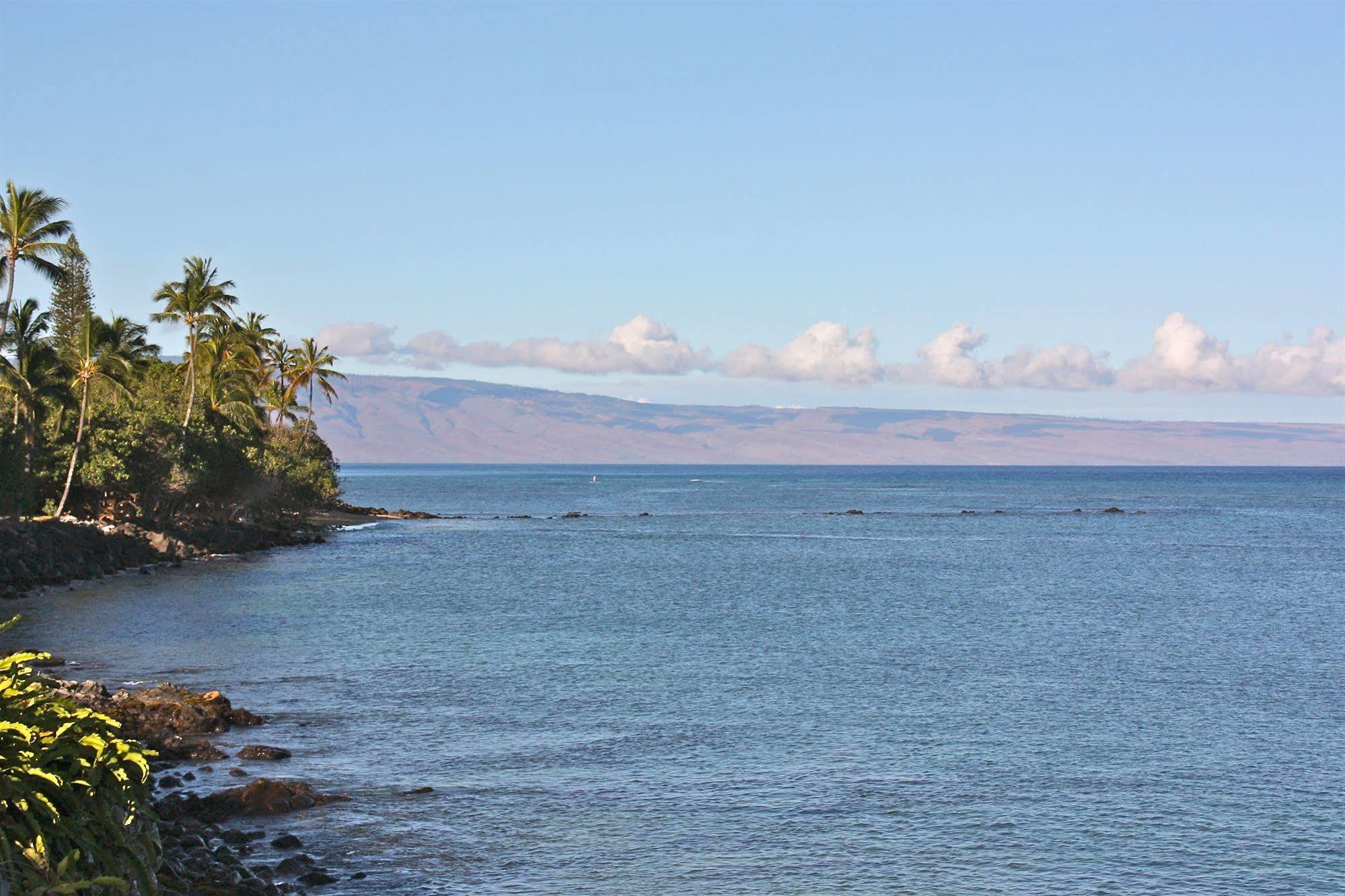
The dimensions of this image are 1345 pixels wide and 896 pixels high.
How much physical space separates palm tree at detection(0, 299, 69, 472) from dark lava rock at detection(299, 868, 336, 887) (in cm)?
4446

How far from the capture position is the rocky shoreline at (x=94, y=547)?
54.4 meters

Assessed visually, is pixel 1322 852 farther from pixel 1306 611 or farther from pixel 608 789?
pixel 1306 611

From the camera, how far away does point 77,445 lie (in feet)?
210

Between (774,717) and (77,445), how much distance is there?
48.8 m

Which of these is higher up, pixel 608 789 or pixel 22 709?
pixel 22 709

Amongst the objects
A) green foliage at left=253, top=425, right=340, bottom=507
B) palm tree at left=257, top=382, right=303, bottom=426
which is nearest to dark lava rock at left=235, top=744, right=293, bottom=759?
green foliage at left=253, top=425, right=340, bottom=507

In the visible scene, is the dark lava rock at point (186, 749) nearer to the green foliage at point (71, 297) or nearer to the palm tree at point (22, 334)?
the palm tree at point (22, 334)

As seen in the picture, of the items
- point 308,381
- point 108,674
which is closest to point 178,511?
point 308,381

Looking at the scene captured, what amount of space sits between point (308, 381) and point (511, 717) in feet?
296

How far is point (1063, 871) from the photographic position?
18297mm

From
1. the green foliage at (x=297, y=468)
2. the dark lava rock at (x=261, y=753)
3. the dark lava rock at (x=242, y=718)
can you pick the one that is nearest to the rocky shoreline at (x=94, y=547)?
the green foliage at (x=297, y=468)

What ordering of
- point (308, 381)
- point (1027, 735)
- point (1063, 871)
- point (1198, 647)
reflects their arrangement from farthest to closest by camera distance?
1. point (308, 381)
2. point (1198, 647)
3. point (1027, 735)
4. point (1063, 871)

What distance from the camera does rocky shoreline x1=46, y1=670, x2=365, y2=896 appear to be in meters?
16.6

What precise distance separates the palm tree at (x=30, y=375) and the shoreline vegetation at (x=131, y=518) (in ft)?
0.34
